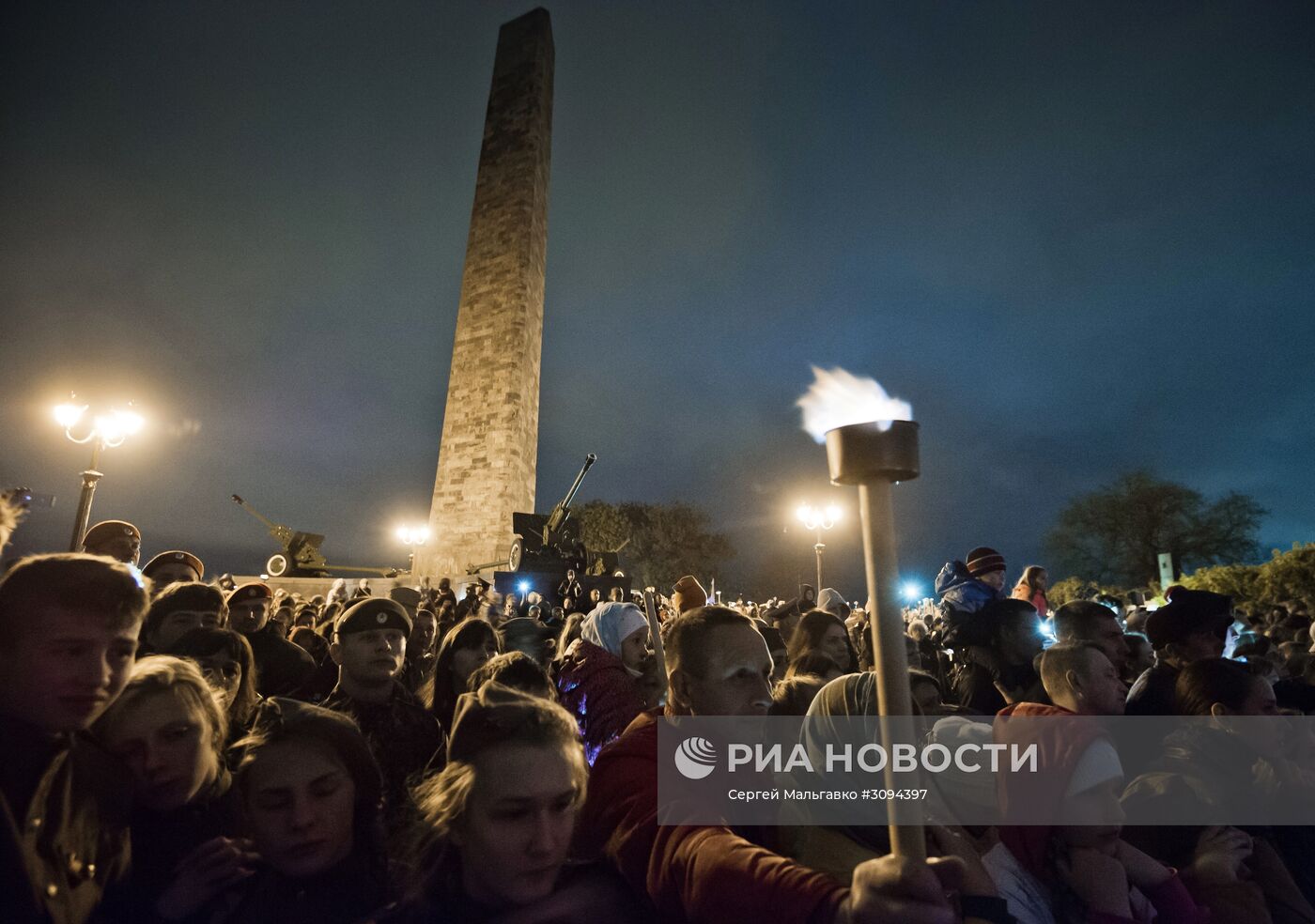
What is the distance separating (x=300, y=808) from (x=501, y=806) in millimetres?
532

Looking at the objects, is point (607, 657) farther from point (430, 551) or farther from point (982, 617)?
point (430, 551)

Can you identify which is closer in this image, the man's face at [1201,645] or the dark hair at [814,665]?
the man's face at [1201,645]

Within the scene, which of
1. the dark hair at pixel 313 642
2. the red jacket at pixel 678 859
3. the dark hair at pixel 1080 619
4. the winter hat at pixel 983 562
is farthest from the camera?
the winter hat at pixel 983 562

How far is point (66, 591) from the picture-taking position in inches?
52.1

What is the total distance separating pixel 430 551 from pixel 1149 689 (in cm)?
1886

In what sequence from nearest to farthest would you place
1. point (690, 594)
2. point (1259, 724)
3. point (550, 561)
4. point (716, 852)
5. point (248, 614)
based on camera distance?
point (716, 852), point (1259, 724), point (248, 614), point (690, 594), point (550, 561)

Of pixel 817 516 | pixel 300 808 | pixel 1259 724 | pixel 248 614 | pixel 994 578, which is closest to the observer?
pixel 300 808

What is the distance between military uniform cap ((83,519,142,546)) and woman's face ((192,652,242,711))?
6.59 feet

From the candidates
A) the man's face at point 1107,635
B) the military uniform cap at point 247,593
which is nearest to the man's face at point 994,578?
the man's face at point 1107,635

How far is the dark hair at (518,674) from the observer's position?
262 cm

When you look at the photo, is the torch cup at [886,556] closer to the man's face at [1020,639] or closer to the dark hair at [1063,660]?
the dark hair at [1063,660]

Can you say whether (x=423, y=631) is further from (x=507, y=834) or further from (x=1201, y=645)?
(x=1201, y=645)

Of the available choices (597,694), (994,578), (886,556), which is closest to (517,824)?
(886,556)

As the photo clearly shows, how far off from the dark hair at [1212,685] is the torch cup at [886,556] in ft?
7.88
